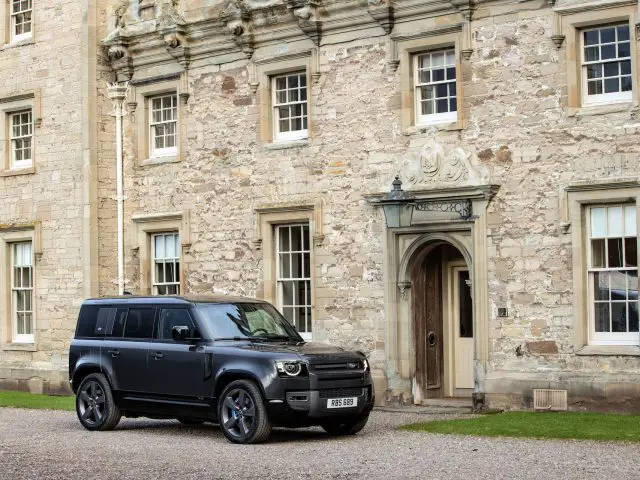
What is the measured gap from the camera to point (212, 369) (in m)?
16.9

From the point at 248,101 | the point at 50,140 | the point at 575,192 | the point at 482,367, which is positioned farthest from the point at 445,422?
the point at 50,140

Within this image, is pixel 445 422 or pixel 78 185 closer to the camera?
pixel 445 422

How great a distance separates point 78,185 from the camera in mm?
27016

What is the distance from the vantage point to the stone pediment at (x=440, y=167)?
837 inches

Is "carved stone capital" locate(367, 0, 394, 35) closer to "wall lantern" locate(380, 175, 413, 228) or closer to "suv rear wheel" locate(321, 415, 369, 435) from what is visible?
"wall lantern" locate(380, 175, 413, 228)

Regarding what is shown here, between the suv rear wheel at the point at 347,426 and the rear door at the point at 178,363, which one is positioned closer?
the rear door at the point at 178,363

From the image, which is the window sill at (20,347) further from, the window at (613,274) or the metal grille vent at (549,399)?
the window at (613,274)

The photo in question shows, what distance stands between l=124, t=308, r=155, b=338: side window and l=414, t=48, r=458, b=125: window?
636 centimetres

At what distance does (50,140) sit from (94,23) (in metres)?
2.66

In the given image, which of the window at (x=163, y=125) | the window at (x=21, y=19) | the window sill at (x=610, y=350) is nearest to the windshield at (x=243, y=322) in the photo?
the window sill at (x=610, y=350)

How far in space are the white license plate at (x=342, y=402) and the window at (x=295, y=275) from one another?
6881 mm

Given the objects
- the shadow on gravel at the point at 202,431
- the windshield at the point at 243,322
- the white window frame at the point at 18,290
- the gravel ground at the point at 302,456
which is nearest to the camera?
the gravel ground at the point at 302,456

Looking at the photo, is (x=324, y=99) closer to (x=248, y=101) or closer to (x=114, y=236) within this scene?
(x=248, y=101)

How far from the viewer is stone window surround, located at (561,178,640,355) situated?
19.7 metres
